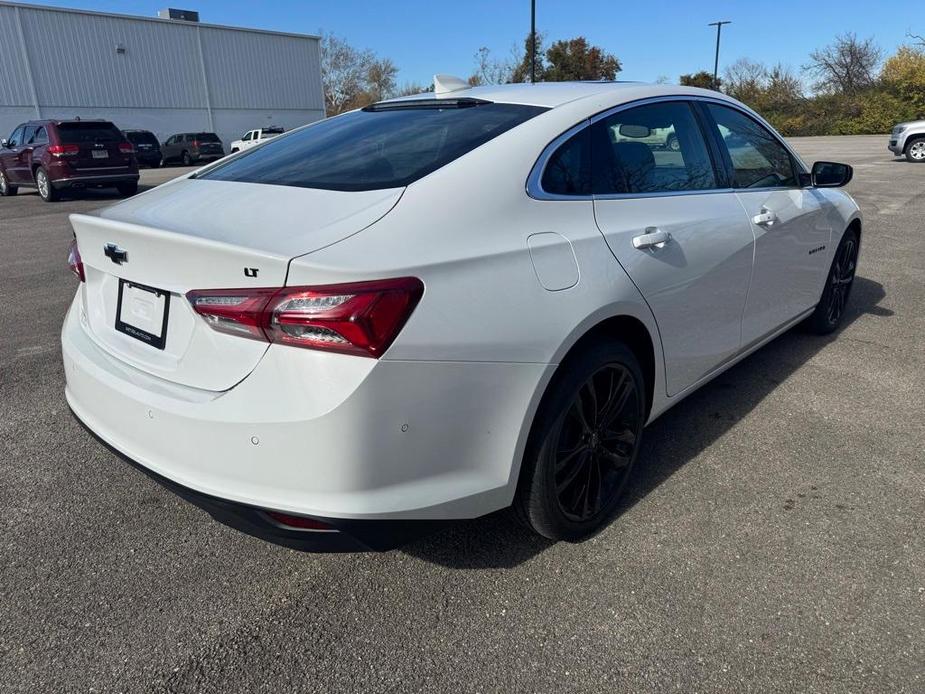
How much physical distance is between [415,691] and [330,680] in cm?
25

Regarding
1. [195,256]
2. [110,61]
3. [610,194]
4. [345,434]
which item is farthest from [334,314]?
[110,61]

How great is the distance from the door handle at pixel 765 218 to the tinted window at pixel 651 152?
0.33 meters

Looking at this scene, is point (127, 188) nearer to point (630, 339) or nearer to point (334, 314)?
point (630, 339)

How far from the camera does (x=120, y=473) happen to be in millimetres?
3217

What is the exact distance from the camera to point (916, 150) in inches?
826

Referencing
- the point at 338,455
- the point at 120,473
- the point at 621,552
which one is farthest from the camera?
the point at 120,473

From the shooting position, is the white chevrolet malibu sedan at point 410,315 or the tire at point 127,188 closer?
the white chevrolet malibu sedan at point 410,315

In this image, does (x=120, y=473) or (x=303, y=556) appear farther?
(x=120, y=473)

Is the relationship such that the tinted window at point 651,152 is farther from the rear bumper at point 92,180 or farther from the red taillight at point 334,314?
the rear bumper at point 92,180

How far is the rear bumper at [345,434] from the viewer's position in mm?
1890

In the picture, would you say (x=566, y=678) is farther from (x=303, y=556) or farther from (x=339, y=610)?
(x=303, y=556)

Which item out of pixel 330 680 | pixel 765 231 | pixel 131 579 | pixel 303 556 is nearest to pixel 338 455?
pixel 330 680

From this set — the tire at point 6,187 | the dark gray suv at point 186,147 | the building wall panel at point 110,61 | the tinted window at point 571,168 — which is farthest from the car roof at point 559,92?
the building wall panel at point 110,61

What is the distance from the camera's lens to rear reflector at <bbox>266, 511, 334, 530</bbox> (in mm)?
1990
